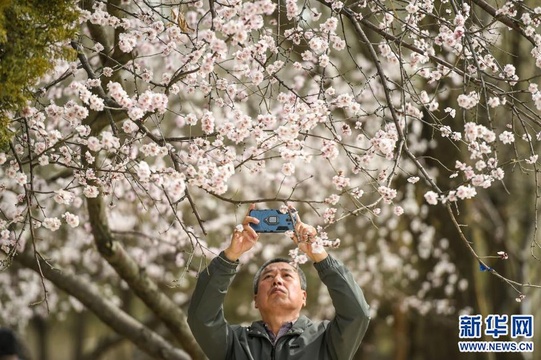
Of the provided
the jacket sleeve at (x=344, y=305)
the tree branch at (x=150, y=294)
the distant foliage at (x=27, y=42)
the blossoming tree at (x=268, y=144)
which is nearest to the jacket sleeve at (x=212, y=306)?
the blossoming tree at (x=268, y=144)

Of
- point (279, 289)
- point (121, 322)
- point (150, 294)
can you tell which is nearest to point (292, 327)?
point (279, 289)

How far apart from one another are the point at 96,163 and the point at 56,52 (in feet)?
4.23

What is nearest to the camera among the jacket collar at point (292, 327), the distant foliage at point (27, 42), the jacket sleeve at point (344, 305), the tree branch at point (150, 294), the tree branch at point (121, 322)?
the distant foliage at point (27, 42)

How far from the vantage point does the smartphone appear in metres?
3.31

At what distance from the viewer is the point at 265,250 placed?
10227 millimetres

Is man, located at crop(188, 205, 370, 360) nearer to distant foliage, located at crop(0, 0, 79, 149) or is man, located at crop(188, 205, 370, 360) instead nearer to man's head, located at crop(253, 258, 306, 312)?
man's head, located at crop(253, 258, 306, 312)

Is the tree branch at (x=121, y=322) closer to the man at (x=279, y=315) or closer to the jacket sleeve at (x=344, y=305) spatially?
the man at (x=279, y=315)

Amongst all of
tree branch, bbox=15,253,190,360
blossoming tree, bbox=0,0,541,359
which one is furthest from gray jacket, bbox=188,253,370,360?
tree branch, bbox=15,253,190,360

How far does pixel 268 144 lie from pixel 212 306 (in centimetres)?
78

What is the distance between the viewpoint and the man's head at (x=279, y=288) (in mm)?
3447

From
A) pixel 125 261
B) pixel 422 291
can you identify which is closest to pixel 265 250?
pixel 422 291

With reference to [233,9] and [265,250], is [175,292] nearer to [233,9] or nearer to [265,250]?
[265,250]

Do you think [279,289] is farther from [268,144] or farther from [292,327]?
[268,144]

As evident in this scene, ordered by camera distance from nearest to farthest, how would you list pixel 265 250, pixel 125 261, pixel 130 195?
pixel 125 261 → pixel 130 195 → pixel 265 250
